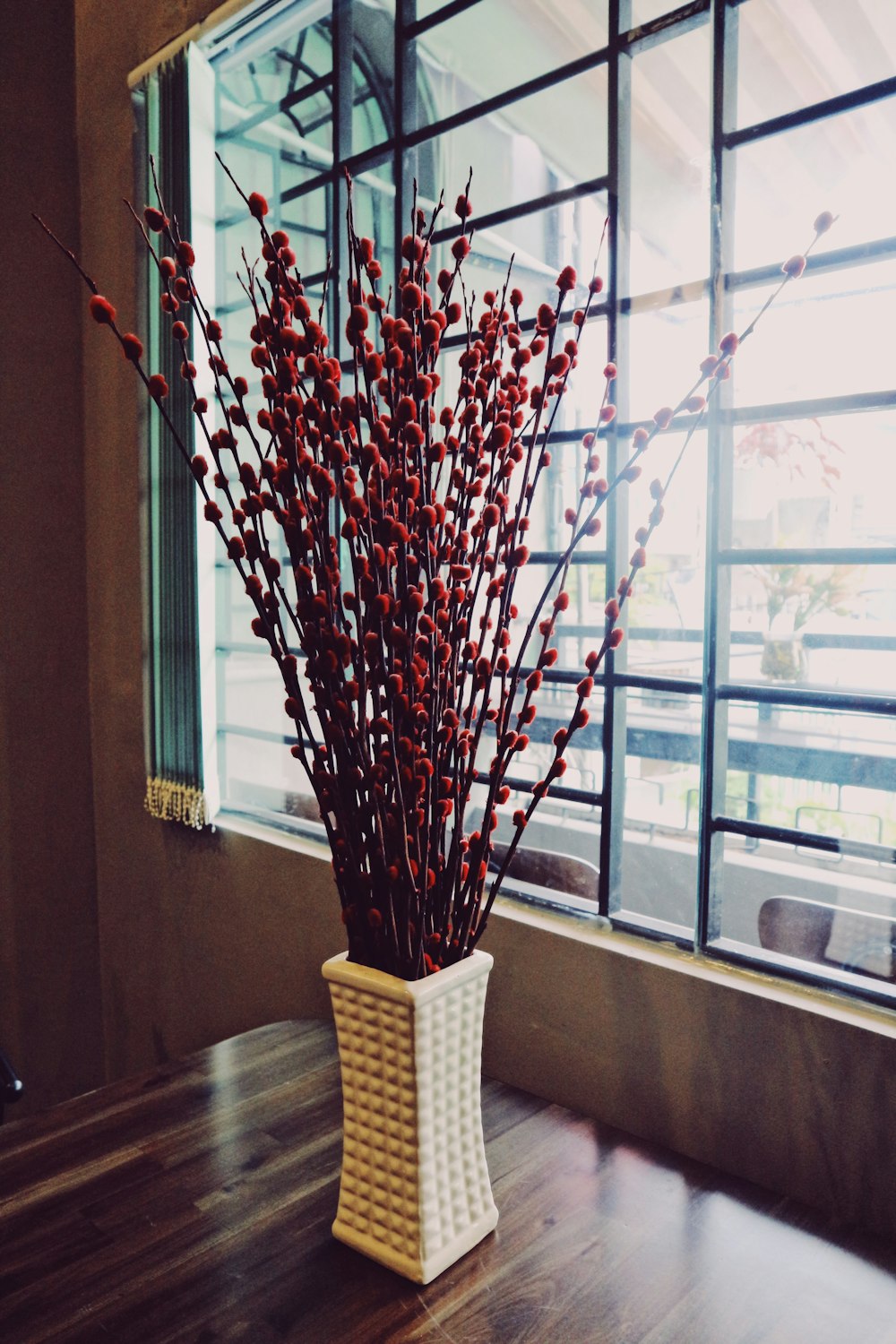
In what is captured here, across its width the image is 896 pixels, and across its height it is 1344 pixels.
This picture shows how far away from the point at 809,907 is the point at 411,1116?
0.75 m

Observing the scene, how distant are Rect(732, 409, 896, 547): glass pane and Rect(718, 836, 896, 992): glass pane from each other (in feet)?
1.47

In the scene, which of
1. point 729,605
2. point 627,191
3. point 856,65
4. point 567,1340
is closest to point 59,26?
point 627,191

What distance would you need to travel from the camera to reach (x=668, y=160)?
4.83 feet

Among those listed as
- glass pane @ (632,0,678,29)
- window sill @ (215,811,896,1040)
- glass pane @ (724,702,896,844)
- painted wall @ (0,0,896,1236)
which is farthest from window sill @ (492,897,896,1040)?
glass pane @ (632,0,678,29)

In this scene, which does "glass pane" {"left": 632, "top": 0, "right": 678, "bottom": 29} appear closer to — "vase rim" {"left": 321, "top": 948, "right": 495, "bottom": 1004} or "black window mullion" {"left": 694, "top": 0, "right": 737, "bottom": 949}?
"black window mullion" {"left": 694, "top": 0, "right": 737, "bottom": 949}

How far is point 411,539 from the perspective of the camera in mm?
877

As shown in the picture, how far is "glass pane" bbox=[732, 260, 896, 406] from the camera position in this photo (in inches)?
47.4

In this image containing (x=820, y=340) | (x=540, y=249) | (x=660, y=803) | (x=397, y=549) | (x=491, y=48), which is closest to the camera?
(x=397, y=549)

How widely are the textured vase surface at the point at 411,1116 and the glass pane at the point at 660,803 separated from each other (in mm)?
531

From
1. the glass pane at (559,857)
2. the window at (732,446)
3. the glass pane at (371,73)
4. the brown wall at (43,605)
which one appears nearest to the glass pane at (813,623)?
the window at (732,446)

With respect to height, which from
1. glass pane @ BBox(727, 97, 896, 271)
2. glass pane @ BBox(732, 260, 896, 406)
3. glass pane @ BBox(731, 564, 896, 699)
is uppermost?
glass pane @ BBox(727, 97, 896, 271)

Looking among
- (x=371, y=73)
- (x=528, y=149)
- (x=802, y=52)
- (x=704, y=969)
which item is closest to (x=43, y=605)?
(x=371, y=73)

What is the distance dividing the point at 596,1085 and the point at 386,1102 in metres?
0.54

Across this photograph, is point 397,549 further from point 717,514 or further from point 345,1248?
point 345,1248
